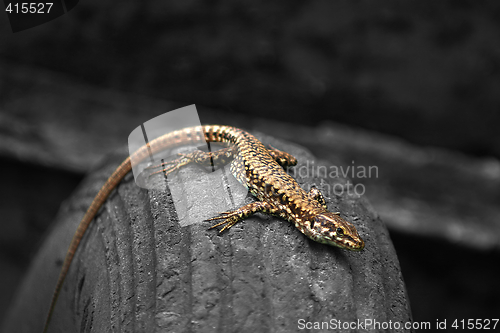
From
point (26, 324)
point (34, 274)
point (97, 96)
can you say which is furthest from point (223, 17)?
point (26, 324)

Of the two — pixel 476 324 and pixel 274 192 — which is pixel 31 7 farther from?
pixel 476 324

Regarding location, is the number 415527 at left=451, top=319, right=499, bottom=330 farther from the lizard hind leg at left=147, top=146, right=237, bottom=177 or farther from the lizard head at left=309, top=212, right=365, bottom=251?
the lizard hind leg at left=147, top=146, right=237, bottom=177

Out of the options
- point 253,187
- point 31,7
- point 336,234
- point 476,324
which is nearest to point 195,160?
point 253,187

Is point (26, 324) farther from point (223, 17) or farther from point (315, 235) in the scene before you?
point (223, 17)

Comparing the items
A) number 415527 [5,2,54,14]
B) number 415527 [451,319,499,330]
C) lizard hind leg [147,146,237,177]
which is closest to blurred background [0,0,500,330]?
number 415527 [451,319,499,330]

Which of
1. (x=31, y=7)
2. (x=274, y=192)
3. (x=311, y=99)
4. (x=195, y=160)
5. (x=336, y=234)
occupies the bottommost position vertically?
(x=336, y=234)
